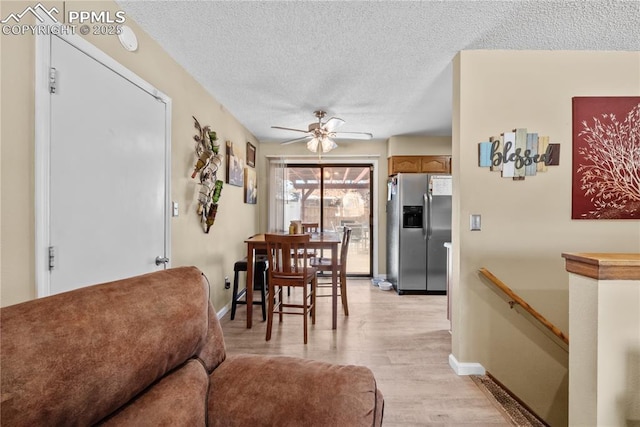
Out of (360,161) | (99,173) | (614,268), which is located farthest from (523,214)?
(360,161)

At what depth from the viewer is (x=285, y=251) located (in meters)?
2.82

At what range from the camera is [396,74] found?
105 inches

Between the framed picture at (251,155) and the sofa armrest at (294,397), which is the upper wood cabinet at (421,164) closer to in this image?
the framed picture at (251,155)

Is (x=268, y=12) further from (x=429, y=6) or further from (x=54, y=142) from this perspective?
(x=54, y=142)

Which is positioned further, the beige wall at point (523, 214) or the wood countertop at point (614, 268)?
the beige wall at point (523, 214)

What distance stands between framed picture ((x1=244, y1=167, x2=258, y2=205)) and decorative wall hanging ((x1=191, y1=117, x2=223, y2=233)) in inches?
52.1

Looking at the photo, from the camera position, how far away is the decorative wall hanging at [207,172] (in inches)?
111

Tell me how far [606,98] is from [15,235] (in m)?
3.77

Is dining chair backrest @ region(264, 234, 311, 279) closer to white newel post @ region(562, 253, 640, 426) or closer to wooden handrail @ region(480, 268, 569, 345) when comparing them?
wooden handrail @ region(480, 268, 569, 345)

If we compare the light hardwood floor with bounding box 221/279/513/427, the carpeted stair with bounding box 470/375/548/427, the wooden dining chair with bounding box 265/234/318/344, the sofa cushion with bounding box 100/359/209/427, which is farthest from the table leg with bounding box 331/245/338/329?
the sofa cushion with bounding box 100/359/209/427

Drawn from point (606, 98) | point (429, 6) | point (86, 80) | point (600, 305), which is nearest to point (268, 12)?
point (429, 6)

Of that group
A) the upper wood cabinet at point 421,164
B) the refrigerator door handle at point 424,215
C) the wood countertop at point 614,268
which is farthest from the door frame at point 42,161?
the upper wood cabinet at point 421,164

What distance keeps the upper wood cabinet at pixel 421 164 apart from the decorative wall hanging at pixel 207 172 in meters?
3.01

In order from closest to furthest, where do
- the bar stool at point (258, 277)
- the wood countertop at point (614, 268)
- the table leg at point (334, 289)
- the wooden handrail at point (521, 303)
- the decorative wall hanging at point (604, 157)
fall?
1. the wood countertop at point (614, 268)
2. the wooden handrail at point (521, 303)
3. the decorative wall hanging at point (604, 157)
4. the table leg at point (334, 289)
5. the bar stool at point (258, 277)
